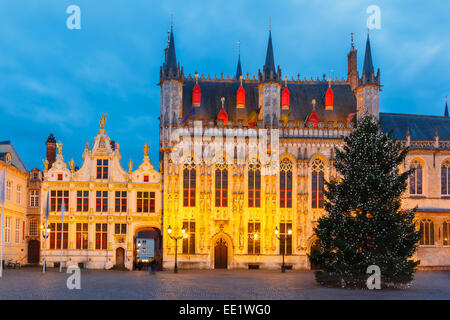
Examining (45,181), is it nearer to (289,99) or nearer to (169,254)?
(169,254)

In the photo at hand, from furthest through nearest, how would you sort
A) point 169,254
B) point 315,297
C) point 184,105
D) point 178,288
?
point 184,105 → point 169,254 → point 178,288 → point 315,297

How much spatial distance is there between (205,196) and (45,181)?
1554 cm

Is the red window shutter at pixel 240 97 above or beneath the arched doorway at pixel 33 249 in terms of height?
above

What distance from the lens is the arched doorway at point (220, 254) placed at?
53531 mm

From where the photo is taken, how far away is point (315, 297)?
2733cm

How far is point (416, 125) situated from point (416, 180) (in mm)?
7169

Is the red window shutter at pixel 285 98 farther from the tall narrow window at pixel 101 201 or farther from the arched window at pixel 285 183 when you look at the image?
the tall narrow window at pixel 101 201

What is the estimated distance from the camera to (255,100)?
5844 centimetres

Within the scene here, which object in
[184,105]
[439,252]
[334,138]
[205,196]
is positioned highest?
[184,105]

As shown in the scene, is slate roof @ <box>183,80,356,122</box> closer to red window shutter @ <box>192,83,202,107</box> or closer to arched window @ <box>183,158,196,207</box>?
red window shutter @ <box>192,83,202,107</box>

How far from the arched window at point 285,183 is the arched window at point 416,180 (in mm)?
12657

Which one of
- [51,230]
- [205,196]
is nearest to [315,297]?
[205,196]

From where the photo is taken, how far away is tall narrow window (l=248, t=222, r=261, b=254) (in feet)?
175

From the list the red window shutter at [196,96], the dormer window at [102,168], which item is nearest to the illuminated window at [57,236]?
the dormer window at [102,168]
